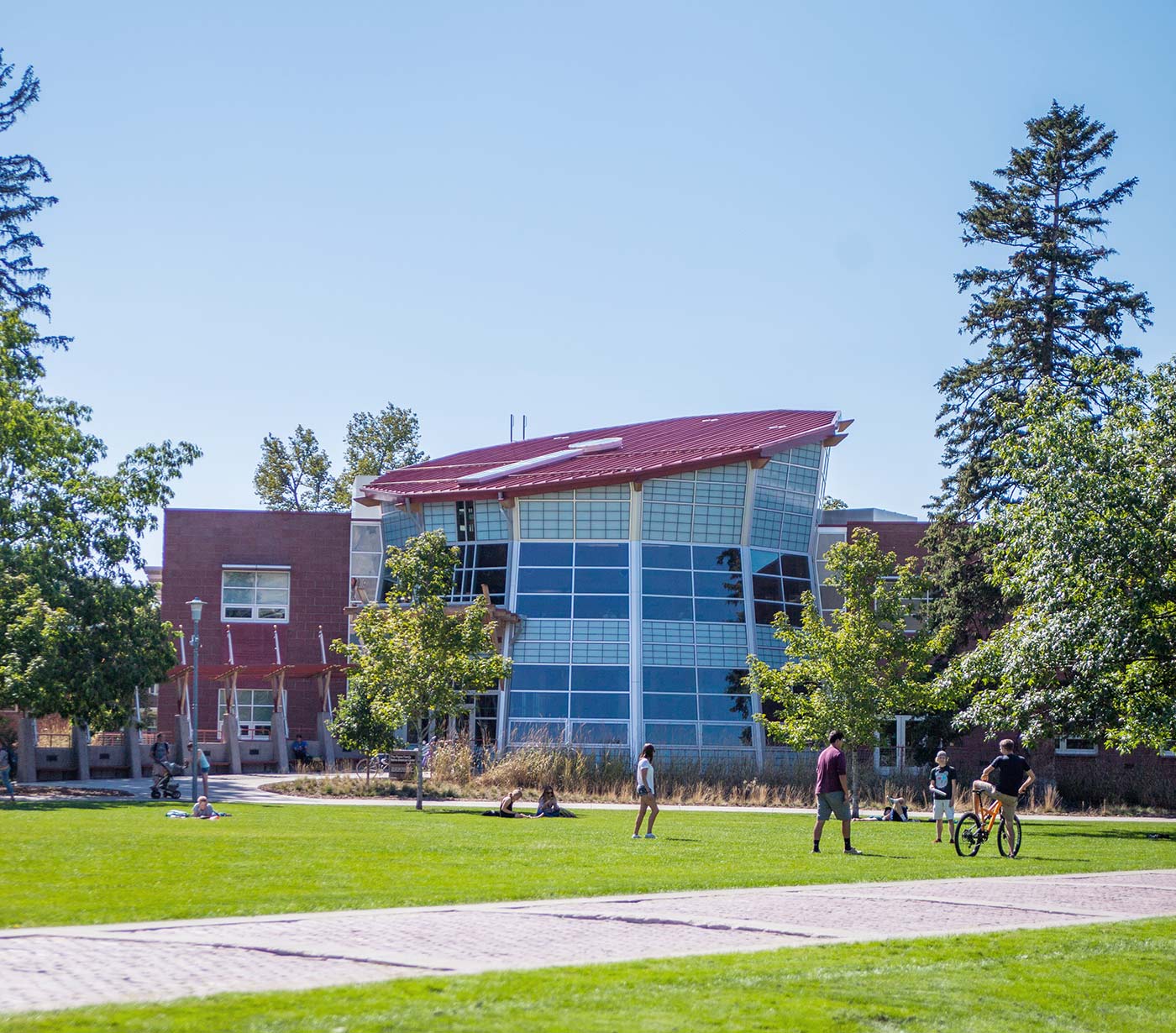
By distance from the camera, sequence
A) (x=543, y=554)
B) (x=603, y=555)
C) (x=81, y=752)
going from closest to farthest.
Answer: (x=81, y=752) < (x=603, y=555) < (x=543, y=554)

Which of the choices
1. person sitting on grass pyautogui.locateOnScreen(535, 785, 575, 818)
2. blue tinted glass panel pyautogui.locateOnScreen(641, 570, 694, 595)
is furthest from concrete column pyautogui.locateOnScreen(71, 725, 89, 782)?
person sitting on grass pyautogui.locateOnScreen(535, 785, 575, 818)

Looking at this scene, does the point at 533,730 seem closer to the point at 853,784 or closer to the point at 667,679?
the point at 667,679

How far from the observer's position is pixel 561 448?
54.7 m

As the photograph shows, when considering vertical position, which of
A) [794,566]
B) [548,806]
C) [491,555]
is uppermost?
[491,555]

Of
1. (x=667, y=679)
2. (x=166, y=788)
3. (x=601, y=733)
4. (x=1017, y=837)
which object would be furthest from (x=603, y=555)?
(x=1017, y=837)

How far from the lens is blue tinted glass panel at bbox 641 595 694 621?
4441 centimetres

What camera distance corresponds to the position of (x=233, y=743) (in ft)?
148

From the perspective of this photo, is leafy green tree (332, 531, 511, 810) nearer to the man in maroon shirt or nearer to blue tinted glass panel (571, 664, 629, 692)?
blue tinted glass panel (571, 664, 629, 692)

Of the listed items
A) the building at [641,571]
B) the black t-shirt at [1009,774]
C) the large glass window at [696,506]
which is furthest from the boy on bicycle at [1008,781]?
the large glass window at [696,506]

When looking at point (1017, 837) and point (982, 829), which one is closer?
point (982, 829)

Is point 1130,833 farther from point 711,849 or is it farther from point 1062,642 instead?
point 711,849

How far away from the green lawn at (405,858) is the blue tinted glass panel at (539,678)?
15481 mm

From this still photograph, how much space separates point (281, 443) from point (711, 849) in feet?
215

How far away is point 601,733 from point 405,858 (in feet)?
85.7
